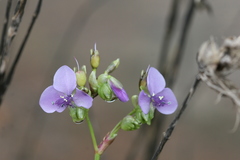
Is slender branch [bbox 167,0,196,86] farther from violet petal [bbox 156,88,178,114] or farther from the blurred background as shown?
the blurred background

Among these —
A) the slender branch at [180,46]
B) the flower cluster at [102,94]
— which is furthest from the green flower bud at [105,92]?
the slender branch at [180,46]

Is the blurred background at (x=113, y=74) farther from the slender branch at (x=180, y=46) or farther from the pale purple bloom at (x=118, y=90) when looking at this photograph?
the pale purple bloom at (x=118, y=90)

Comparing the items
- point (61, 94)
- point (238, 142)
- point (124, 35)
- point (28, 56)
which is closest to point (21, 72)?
point (28, 56)

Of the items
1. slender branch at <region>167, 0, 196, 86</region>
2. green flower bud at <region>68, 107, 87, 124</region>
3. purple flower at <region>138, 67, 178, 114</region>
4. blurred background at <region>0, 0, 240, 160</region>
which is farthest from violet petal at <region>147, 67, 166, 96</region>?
blurred background at <region>0, 0, 240, 160</region>

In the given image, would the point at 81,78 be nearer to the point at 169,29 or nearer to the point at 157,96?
the point at 157,96

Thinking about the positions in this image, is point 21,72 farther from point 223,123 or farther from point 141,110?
point 141,110

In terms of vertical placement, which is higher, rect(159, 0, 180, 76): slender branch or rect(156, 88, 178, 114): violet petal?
rect(156, 88, 178, 114): violet petal
